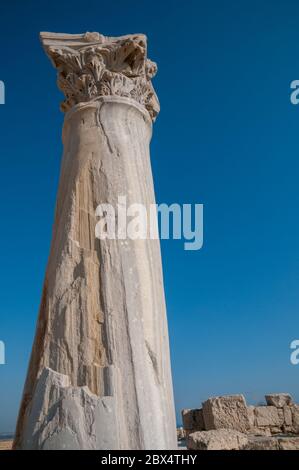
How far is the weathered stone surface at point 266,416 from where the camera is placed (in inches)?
375

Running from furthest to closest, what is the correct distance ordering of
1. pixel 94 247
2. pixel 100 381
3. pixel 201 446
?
pixel 201 446 < pixel 94 247 < pixel 100 381

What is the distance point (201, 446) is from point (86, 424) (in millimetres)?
5261

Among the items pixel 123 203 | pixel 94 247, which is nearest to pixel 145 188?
pixel 123 203

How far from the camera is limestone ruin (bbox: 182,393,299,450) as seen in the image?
713 cm

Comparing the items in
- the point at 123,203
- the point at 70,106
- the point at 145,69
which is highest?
the point at 145,69

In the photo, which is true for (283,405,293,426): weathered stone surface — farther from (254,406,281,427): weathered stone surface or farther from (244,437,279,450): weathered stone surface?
(244,437,279,450): weathered stone surface

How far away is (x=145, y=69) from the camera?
4.62 metres

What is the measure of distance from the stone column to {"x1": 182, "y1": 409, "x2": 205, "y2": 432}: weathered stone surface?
7.00 metres

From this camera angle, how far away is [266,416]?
9711 mm

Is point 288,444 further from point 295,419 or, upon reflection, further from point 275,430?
point 295,419

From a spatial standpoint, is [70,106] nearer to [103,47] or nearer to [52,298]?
[103,47]

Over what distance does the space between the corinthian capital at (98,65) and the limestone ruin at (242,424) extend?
20.0 ft

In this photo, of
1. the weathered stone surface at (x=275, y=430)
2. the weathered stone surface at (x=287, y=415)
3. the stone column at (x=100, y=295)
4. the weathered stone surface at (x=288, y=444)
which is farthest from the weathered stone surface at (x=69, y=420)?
the weathered stone surface at (x=287, y=415)

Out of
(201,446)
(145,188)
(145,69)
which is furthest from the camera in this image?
(201,446)
